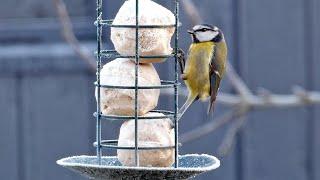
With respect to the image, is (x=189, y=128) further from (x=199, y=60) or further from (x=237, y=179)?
(x=199, y=60)

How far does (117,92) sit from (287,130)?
282 centimetres

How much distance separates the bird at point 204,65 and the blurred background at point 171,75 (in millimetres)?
1994

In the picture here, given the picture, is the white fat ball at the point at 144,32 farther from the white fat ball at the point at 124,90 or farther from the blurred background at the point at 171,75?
the blurred background at the point at 171,75

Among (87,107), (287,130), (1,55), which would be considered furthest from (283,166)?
(1,55)

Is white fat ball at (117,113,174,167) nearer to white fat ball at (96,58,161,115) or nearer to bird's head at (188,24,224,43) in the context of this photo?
white fat ball at (96,58,161,115)

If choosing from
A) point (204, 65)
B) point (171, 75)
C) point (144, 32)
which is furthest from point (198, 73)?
point (171, 75)

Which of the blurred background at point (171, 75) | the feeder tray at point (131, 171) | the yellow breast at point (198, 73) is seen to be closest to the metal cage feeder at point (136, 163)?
the feeder tray at point (131, 171)

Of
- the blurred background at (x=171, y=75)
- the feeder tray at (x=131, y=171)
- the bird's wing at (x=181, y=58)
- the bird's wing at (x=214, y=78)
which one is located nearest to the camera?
the feeder tray at (x=131, y=171)

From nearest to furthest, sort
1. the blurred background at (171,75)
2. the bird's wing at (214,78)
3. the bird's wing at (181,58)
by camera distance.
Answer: the bird's wing at (181,58)
the bird's wing at (214,78)
the blurred background at (171,75)

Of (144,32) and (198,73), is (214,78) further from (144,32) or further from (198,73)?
(144,32)

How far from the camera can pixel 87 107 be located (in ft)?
18.5

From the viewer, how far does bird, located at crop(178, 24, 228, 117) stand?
3.29 meters

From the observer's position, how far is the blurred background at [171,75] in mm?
5484

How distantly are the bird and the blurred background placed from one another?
199 centimetres
